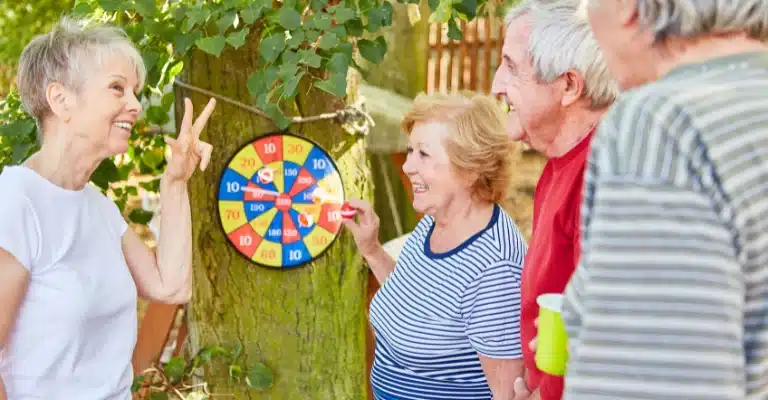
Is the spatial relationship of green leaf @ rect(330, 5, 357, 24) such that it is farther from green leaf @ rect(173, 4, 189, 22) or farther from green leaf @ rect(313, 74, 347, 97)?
green leaf @ rect(173, 4, 189, 22)

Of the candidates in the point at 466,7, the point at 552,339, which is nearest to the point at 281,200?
the point at 466,7

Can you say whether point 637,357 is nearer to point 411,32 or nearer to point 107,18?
point 107,18

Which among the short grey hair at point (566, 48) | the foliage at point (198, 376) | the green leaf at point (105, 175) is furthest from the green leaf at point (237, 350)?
the short grey hair at point (566, 48)

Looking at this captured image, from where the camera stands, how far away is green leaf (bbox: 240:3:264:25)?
230cm

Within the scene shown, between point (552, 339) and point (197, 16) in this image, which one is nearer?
point (552, 339)

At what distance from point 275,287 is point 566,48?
51.6 inches

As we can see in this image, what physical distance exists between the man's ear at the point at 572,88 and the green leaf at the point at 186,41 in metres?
1.10

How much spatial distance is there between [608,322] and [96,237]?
1.25 metres

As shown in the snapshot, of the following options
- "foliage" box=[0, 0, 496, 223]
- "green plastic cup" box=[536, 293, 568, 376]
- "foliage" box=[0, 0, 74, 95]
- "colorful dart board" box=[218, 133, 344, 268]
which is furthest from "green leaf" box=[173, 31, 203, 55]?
"foliage" box=[0, 0, 74, 95]

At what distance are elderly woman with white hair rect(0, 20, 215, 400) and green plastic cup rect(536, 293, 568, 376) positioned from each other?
36.5 inches

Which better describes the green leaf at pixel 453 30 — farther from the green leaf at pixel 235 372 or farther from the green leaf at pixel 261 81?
the green leaf at pixel 235 372

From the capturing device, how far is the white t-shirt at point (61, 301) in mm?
1694

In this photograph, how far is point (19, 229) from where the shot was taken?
1663 millimetres

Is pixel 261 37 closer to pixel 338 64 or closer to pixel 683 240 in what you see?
pixel 338 64
